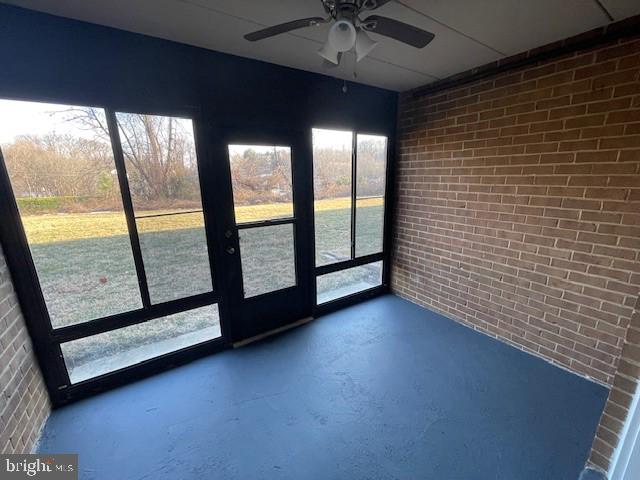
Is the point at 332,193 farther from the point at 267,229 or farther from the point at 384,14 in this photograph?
the point at 384,14

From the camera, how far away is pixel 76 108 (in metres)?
Answer: 1.75

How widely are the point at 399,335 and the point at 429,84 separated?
2655 mm

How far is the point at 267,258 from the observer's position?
2684 mm

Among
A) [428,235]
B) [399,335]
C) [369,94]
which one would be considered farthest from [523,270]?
[369,94]

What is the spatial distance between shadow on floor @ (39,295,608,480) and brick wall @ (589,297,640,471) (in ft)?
0.53

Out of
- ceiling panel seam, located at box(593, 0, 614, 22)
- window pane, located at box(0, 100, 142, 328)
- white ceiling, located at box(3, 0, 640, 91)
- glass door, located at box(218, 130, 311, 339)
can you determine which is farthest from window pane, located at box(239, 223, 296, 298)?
ceiling panel seam, located at box(593, 0, 614, 22)

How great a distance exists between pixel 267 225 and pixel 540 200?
235 centimetres

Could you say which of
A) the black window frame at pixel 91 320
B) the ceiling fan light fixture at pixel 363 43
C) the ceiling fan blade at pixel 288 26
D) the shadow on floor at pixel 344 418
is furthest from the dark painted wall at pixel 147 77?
the shadow on floor at pixel 344 418

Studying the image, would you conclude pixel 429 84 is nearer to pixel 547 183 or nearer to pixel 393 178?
pixel 393 178

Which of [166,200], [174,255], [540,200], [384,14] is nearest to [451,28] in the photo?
[384,14]

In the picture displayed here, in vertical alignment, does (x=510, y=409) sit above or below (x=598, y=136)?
Result: below

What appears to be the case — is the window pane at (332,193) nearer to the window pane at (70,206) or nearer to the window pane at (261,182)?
the window pane at (261,182)

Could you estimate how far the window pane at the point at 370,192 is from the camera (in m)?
3.14

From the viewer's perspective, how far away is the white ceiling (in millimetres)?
1503
